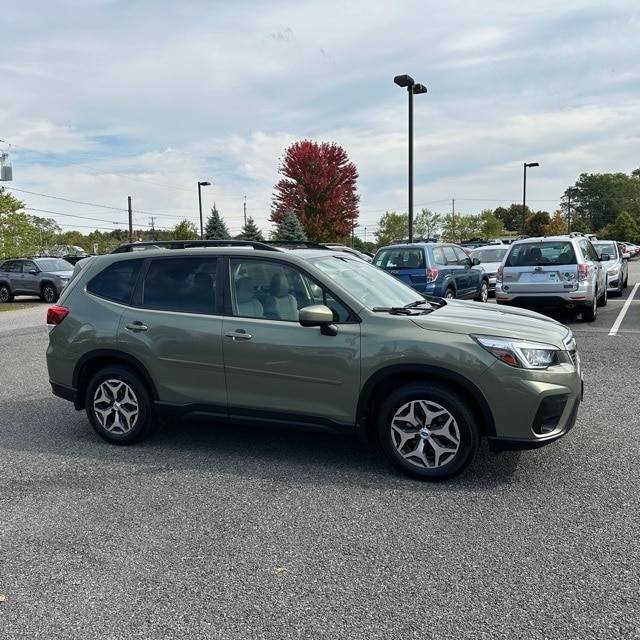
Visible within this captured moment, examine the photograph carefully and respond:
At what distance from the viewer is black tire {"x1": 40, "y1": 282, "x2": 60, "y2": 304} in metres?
22.6

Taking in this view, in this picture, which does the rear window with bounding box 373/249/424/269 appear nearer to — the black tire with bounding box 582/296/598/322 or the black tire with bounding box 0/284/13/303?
the black tire with bounding box 582/296/598/322

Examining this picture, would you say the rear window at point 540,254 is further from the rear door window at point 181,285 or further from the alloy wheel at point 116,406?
the alloy wheel at point 116,406

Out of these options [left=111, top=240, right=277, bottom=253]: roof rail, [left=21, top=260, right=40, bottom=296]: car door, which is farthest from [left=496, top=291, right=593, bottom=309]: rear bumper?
[left=21, top=260, right=40, bottom=296]: car door

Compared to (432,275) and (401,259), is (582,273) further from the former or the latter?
(401,259)

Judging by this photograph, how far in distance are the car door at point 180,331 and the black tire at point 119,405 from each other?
0.68 feet

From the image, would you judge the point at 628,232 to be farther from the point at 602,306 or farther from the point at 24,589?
the point at 24,589

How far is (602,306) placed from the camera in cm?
1494

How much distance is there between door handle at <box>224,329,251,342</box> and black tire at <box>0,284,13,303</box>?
2190cm

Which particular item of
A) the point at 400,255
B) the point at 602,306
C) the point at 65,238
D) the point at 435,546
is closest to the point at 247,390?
the point at 435,546

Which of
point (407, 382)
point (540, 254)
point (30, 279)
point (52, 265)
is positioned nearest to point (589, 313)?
point (540, 254)

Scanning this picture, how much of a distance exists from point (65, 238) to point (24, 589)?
151 m

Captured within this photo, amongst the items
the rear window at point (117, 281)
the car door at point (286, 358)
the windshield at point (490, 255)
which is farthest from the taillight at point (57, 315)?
the windshield at point (490, 255)

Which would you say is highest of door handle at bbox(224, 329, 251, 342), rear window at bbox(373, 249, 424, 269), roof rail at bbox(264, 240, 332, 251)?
roof rail at bbox(264, 240, 332, 251)

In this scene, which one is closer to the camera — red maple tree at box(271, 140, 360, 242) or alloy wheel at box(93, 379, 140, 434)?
alloy wheel at box(93, 379, 140, 434)
